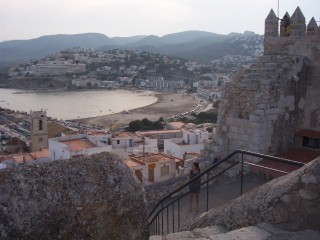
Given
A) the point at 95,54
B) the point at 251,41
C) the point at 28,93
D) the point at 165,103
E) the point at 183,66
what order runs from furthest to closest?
the point at 251,41, the point at 95,54, the point at 183,66, the point at 28,93, the point at 165,103

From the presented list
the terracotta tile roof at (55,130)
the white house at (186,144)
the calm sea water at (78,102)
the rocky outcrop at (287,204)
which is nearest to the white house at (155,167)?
the white house at (186,144)

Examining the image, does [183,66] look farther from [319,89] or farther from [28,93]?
[319,89]

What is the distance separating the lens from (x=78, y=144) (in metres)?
27.0

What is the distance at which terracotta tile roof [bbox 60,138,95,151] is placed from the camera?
2562cm

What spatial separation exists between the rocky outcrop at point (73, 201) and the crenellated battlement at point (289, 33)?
23.0 ft

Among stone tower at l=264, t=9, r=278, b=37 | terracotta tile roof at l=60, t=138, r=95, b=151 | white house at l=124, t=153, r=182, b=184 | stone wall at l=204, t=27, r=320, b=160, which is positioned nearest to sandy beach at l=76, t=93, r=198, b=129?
terracotta tile roof at l=60, t=138, r=95, b=151

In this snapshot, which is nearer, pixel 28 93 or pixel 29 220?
pixel 29 220

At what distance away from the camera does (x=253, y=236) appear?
3135 mm

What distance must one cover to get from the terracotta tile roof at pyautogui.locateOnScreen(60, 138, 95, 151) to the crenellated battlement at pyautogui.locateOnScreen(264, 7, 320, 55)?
56.7 ft

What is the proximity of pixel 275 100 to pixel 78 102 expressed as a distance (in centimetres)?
8434

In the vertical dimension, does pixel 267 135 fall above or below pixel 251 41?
below

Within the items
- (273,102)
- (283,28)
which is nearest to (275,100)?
(273,102)

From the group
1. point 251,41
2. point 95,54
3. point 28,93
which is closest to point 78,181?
point 28,93

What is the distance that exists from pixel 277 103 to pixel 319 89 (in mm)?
1115
